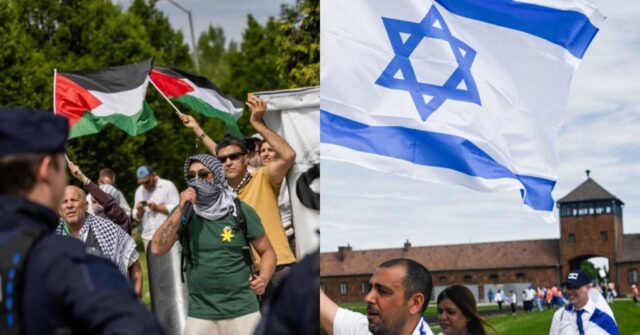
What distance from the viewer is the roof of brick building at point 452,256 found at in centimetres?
686

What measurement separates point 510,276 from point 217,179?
7.42 ft

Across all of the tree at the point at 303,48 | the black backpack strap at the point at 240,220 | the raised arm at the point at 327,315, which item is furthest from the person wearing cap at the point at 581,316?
the tree at the point at 303,48

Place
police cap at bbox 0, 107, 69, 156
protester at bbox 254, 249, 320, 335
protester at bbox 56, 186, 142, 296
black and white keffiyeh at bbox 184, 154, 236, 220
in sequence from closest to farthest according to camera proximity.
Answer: protester at bbox 254, 249, 320, 335 < police cap at bbox 0, 107, 69, 156 < black and white keffiyeh at bbox 184, 154, 236, 220 < protester at bbox 56, 186, 142, 296

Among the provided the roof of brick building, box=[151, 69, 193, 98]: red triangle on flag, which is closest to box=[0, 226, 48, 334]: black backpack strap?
the roof of brick building

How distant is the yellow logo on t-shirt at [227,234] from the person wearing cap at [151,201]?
5283mm

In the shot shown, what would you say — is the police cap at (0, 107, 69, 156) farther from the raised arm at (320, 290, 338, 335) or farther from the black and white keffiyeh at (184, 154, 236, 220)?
the black and white keffiyeh at (184, 154, 236, 220)

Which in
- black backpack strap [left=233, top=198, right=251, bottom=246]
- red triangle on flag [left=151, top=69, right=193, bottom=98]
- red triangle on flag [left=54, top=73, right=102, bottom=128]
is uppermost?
red triangle on flag [left=151, top=69, right=193, bottom=98]

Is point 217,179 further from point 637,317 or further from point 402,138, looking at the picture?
point 637,317

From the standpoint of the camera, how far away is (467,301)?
6.22 meters

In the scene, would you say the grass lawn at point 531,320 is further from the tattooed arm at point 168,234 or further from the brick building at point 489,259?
the tattooed arm at point 168,234

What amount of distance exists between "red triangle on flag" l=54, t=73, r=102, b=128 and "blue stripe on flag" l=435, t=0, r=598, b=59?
21.6 ft

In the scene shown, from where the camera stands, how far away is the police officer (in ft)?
8.64

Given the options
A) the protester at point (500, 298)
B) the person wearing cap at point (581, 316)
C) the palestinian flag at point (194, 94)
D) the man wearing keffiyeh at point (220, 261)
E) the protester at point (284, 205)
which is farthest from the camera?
the palestinian flag at point (194, 94)

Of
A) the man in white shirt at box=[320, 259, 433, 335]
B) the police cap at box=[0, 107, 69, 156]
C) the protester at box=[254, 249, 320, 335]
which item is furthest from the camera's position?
the man in white shirt at box=[320, 259, 433, 335]
